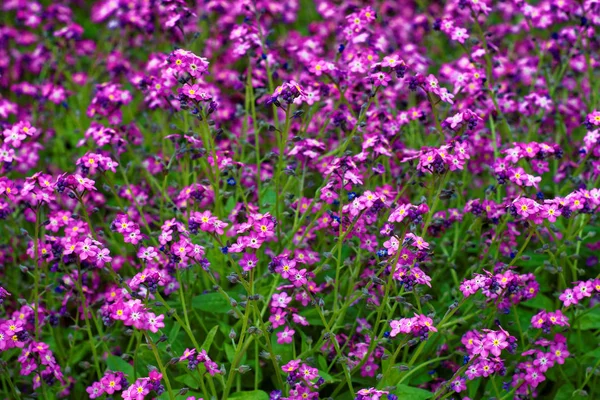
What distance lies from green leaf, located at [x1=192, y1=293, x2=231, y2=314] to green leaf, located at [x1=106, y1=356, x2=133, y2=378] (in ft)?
1.83

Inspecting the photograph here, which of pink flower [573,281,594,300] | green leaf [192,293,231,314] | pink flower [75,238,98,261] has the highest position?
pink flower [75,238,98,261]

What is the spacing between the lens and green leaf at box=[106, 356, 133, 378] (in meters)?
4.71

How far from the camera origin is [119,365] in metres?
4.74

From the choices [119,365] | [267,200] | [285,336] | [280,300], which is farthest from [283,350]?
[267,200]

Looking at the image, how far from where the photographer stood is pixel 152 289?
4.00m

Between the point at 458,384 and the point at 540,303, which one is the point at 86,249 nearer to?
the point at 458,384

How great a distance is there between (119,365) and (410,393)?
1.84 meters

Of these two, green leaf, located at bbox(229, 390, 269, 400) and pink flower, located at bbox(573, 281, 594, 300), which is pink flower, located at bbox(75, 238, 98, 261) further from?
pink flower, located at bbox(573, 281, 594, 300)

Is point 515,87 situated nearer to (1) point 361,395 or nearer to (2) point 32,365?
(1) point 361,395

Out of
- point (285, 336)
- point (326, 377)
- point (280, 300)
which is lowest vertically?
point (326, 377)

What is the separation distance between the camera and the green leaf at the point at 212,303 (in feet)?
15.8

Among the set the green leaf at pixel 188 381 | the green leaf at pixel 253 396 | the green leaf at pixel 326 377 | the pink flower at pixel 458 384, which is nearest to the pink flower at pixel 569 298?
the pink flower at pixel 458 384

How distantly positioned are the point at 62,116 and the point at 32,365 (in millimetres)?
3884

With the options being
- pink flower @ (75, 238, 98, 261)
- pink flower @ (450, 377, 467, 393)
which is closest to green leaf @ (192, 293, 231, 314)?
pink flower @ (75, 238, 98, 261)
